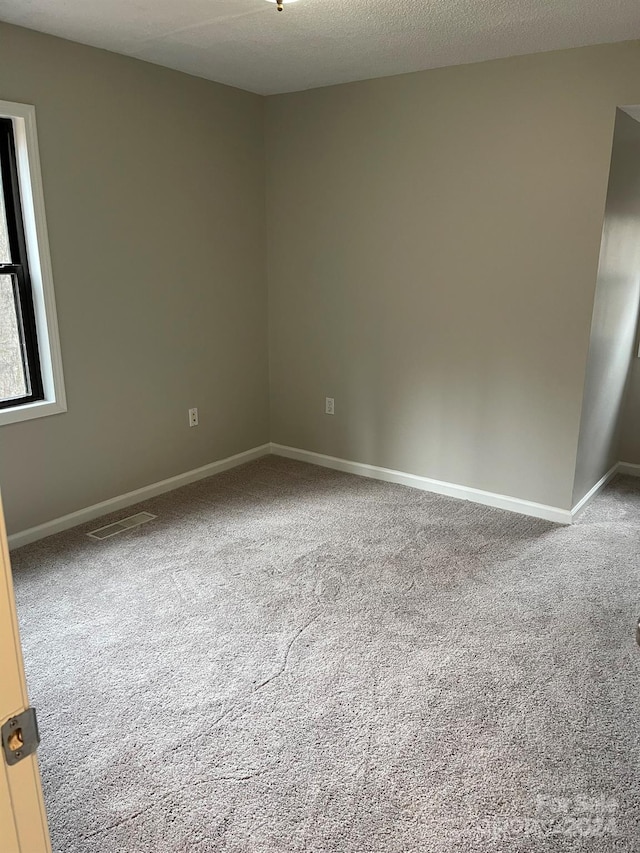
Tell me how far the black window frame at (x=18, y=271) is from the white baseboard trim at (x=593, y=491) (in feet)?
9.59

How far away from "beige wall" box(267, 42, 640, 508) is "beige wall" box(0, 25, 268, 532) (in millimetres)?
350

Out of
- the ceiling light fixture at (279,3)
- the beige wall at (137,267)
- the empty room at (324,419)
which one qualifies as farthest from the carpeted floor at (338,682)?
the ceiling light fixture at (279,3)

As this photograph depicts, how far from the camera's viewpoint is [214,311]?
4113 mm

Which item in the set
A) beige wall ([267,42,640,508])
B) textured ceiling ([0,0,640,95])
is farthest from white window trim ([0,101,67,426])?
beige wall ([267,42,640,508])

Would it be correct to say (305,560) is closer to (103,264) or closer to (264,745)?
(264,745)

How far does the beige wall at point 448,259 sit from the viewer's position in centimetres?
322

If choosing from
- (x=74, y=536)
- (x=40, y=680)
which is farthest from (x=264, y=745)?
(x=74, y=536)

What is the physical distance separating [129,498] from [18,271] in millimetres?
1381

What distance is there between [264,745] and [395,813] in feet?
1.46

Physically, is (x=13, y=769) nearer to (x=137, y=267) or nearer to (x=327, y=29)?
(x=327, y=29)

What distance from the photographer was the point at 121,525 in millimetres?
3527

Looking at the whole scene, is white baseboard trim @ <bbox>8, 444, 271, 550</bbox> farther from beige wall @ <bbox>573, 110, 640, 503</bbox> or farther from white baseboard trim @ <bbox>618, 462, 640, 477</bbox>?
white baseboard trim @ <bbox>618, 462, 640, 477</bbox>

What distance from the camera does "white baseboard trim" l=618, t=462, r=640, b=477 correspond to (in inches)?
170

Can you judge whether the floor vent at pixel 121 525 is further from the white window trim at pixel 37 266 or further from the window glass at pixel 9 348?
the window glass at pixel 9 348
